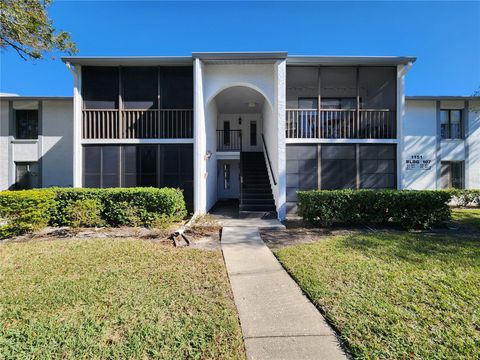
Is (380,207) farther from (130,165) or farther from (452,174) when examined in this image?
(130,165)

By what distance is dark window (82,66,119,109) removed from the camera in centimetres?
933

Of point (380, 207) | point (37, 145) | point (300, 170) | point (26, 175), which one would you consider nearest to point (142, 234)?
point (300, 170)

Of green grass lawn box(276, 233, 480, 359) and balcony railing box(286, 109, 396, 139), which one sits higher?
balcony railing box(286, 109, 396, 139)

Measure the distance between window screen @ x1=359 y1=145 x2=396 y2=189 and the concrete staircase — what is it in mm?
3992

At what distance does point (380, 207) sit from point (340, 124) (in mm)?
3964

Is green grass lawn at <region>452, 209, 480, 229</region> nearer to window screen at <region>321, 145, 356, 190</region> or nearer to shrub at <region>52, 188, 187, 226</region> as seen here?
window screen at <region>321, 145, 356, 190</region>

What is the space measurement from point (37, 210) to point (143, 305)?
20.2 ft

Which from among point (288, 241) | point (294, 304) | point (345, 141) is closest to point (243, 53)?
point (345, 141)

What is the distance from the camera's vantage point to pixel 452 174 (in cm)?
1267

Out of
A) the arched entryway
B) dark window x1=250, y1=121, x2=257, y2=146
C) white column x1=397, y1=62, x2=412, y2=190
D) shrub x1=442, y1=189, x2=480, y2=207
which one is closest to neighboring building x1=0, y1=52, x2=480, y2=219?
white column x1=397, y1=62, x2=412, y2=190

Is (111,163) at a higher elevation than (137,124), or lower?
lower

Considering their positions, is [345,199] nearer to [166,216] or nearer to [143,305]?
[166,216]

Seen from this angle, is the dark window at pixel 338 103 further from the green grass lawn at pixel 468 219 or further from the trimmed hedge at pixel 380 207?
the green grass lawn at pixel 468 219

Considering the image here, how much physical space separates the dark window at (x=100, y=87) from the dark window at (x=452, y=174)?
17.4 meters
